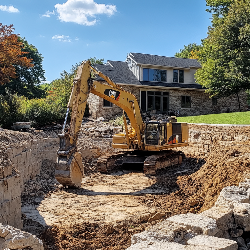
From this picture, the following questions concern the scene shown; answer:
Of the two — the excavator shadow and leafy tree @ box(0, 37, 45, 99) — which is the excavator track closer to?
the excavator shadow

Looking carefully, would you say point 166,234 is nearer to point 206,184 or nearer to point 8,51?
point 206,184

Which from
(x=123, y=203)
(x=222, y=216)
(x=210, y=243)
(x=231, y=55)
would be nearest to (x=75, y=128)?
(x=123, y=203)

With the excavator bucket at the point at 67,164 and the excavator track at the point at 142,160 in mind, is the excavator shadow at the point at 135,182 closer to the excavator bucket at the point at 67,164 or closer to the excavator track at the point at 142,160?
the excavator track at the point at 142,160

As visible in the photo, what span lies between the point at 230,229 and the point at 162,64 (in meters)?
24.6

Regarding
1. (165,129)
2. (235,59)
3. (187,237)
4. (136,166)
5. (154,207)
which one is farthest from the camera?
(235,59)

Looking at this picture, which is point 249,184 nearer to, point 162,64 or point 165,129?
point 165,129

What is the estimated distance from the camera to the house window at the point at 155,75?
27844 millimetres

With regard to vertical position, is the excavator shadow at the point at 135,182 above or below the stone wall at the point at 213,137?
below

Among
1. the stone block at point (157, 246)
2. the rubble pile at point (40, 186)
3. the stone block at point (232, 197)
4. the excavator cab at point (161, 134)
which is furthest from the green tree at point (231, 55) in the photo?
the stone block at point (157, 246)

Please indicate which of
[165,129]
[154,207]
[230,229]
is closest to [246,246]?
[230,229]

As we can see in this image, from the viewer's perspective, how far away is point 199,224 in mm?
4137

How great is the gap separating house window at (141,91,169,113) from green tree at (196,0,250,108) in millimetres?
4065

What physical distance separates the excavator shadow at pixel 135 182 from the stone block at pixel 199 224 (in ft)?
16.8

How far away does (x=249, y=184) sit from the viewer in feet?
19.7
